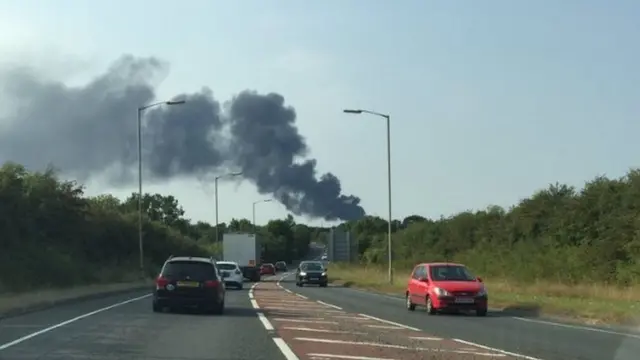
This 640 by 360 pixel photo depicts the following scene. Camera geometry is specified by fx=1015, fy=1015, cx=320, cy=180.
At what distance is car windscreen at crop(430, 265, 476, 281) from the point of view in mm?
32062

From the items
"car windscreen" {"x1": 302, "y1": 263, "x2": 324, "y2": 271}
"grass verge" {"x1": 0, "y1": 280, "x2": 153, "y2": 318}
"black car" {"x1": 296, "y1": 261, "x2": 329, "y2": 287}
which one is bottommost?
"black car" {"x1": 296, "y1": 261, "x2": 329, "y2": 287}

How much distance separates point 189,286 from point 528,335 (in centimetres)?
1027

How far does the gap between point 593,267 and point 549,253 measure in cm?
541

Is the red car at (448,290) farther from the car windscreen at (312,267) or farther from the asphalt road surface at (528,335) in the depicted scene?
the car windscreen at (312,267)

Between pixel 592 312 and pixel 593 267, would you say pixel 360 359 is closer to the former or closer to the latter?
pixel 592 312

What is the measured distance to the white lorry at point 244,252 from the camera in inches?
3118

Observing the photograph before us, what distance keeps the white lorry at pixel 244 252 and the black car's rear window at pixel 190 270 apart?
50145mm

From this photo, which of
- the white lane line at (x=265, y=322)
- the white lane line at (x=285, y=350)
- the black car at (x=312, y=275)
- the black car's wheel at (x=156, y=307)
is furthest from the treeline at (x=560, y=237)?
the white lane line at (x=285, y=350)

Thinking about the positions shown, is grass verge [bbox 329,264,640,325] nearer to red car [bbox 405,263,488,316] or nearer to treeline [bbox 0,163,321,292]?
red car [bbox 405,263,488,316]

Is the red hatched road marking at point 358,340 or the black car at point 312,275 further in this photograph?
the black car at point 312,275

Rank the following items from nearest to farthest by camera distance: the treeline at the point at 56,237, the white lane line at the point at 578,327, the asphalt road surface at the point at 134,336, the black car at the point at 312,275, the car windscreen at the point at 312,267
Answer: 1. the asphalt road surface at the point at 134,336
2. the white lane line at the point at 578,327
3. the treeline at the point at 56,237
4. the black car at the point at 312,275
5. the car windscreen at the point at 312,267

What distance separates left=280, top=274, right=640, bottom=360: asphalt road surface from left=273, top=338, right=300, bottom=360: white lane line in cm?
363

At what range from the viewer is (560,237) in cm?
5219

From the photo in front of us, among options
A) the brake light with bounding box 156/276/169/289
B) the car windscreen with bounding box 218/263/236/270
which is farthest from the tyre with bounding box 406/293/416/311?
the car windscreen with bounding box 218/263/236/270
